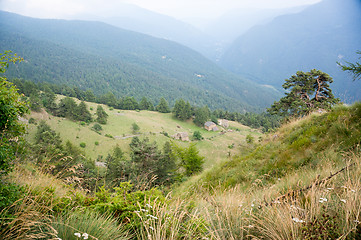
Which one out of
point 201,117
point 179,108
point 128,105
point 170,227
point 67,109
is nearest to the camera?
point 170,227

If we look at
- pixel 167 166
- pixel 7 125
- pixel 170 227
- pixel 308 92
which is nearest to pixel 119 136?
pixel 167 166

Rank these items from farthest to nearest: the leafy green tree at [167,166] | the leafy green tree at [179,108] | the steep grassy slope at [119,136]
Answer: the leafy green tree at [179,108]
the steep grassy slope at [119,136]
the leafy green tree at [167,166]

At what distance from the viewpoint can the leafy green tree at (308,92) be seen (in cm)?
1302

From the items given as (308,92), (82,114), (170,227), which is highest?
(308,92)

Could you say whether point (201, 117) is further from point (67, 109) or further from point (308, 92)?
point (308, 92)

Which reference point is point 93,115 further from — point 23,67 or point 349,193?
point 23,67

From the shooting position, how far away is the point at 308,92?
1382 centimetres

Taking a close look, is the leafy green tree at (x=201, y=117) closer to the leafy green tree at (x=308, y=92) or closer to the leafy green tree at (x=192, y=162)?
the leafy green tree at (x=192, y=162)

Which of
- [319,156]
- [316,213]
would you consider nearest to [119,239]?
[316,213]

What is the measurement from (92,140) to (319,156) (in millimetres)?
42374

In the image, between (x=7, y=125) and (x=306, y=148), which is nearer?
(x=7, y=125)

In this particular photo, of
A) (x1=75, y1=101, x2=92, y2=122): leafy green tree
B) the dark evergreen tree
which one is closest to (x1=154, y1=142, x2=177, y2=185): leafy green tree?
(x1=75, y1=101, x2=92, y2=122): leafy green tree

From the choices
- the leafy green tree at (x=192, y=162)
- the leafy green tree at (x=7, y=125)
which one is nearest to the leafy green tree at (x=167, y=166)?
the leafy green tree at (x=192, y=162)

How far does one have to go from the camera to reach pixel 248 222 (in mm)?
2148
